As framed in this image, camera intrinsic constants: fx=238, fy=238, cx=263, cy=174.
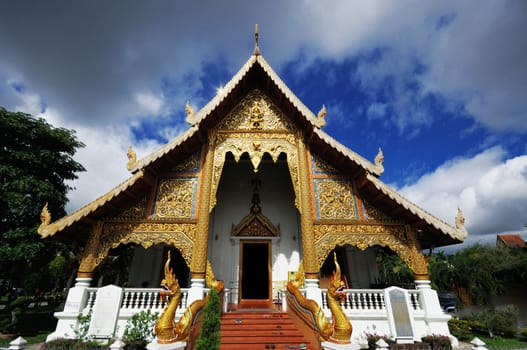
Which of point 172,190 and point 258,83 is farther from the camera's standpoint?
point 258,83

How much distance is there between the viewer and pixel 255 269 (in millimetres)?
8953

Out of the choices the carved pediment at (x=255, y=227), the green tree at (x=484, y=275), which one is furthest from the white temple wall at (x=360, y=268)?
the green tree at (x=484, y=275)

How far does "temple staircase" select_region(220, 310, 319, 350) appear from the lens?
4.93 metres

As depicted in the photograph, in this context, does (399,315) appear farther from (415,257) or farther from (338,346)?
(338,346)

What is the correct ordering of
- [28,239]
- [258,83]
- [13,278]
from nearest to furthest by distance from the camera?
[258,83] → [28,239] → [13,278]

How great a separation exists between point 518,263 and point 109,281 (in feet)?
117

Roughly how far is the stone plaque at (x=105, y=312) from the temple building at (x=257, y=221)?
0.21 meters

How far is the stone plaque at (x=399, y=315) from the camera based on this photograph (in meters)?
5.59

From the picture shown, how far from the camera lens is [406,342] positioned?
551cm

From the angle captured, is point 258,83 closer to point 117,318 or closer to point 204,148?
point 204,148

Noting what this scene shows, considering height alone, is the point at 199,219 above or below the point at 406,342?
above

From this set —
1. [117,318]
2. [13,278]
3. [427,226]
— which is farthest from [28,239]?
[427,226]

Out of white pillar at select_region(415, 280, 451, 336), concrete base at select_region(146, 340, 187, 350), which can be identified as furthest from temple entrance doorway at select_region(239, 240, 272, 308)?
concrete base at select_region(146, 340, 187, 350)

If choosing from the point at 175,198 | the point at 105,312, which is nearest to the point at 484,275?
the point at 175,198
